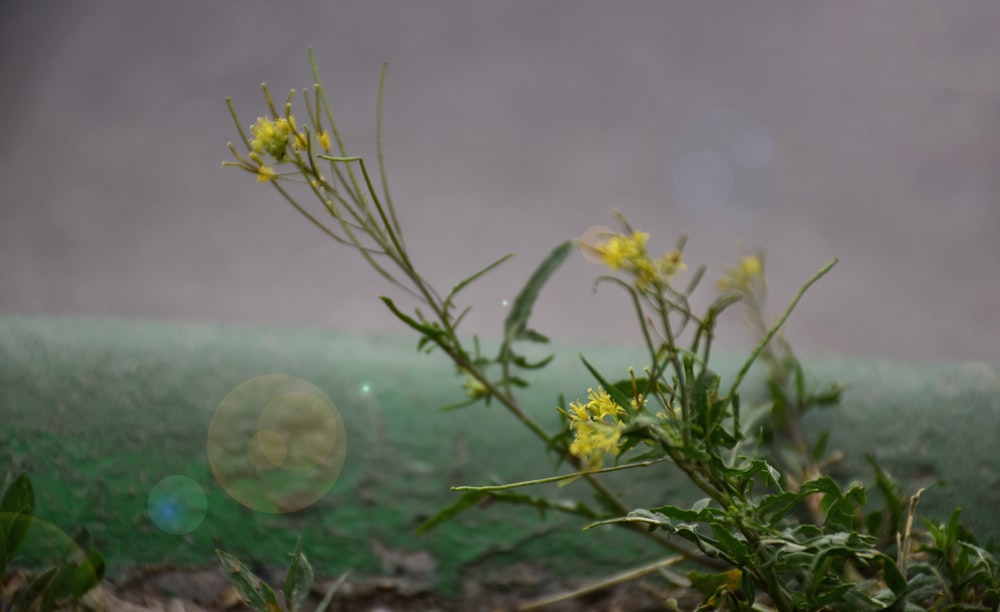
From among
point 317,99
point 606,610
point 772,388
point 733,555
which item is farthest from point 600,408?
point 772,388

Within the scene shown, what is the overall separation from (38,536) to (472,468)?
0.37m

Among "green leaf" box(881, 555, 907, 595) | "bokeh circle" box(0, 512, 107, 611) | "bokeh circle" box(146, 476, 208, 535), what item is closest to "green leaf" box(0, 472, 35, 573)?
"bokeh circle" box(0, 512, 107, 611)

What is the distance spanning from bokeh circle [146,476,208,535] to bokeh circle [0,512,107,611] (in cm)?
7

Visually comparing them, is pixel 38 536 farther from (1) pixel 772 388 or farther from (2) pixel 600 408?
(1) pixel 772 388

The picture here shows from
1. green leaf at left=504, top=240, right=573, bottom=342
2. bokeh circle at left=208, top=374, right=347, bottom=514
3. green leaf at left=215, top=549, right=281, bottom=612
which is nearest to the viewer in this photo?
green leaf at left=215, top=549, right=281, bottom=612

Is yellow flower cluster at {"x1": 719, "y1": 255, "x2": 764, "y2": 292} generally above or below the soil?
above

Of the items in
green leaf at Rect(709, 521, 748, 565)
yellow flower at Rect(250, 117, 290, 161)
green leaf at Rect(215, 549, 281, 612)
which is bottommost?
green leaf at Rect(215, 549, 281, 612)

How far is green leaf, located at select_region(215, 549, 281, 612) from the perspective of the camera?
0.48 metres

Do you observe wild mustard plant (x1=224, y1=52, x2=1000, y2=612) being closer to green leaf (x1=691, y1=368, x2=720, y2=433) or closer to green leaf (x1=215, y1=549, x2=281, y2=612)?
green leaf (x1=691, y1=368, x2=720, y2=433)

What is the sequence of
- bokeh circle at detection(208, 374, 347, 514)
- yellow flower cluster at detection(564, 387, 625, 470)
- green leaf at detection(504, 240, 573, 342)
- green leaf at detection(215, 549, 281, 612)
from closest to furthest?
yellow flower cluster at detection(564, 387, 625, 470), green leaf at detection(215, 549, 281, 612), green leaf at detection(504, 240, 573, 342), bokeh circle at detection(208, 374, 347, 514)

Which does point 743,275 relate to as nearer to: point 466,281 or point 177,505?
point 466,281

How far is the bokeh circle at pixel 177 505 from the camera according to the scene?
0.67 m

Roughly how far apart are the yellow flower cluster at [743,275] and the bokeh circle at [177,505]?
1.73ft

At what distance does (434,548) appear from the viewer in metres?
0.72
